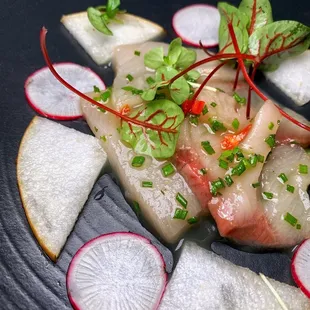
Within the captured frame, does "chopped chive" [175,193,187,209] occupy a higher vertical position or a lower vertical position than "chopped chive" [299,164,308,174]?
lower

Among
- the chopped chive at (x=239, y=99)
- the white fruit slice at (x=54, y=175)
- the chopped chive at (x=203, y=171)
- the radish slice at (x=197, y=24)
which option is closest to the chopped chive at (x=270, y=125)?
the chopped chive at (x=239, y=99)

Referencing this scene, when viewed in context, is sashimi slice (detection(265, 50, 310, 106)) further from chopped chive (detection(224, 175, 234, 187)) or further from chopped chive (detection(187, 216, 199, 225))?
chopped chive (detection(187, 216, 199, 225))

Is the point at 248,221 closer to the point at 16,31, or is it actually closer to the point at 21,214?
the point at 21,214

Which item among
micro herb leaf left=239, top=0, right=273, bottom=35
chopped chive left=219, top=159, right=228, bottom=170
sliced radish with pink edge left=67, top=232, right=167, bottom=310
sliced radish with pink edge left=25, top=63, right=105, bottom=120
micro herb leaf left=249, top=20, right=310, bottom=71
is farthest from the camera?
micro herb leaf left=239, top=0, right=273, bottom=35

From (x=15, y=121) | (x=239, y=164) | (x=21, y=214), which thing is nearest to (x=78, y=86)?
(x=15, y=121)

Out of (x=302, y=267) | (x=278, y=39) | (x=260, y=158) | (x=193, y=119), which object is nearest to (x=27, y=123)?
(x=193, y=119)

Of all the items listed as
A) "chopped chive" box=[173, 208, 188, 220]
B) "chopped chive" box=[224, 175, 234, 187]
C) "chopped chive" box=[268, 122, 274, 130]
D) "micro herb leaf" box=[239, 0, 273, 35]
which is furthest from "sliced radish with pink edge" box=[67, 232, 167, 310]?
"micro herb leaf" box=[239, 0, 273, 35]
